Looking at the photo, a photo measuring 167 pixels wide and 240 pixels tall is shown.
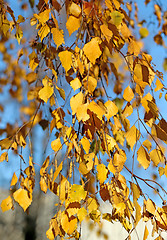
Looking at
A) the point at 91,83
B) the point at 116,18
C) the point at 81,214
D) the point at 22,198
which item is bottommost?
the point at 81,214

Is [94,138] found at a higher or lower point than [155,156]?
higher

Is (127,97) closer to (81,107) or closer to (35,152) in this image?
(81,107)

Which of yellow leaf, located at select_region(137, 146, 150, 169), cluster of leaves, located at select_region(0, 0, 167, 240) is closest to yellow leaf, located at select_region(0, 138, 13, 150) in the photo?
cluster of leaves, located at select_region(0, 0, 167, 240)

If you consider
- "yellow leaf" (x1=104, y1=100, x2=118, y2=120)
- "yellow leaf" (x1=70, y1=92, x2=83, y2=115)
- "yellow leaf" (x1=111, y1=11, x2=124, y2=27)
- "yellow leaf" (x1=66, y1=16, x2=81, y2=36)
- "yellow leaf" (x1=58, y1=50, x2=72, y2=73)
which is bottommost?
"yellow leaf" (x1=104, y1=100, x2=118, y2=120)

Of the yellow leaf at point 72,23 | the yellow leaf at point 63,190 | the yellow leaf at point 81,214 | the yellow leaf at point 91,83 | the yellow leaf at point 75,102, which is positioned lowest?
the yellow leaf at point 81,214

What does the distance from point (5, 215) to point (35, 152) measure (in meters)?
0.29

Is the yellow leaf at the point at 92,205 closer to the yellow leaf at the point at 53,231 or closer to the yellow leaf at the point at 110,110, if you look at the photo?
the yellow leaf at the point at 53,231

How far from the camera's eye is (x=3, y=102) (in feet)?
3.59

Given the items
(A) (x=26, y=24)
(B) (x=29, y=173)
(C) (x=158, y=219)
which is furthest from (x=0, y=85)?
(C) (x=158, y=219)

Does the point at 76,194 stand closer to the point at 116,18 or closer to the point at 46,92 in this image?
the point at 46,92

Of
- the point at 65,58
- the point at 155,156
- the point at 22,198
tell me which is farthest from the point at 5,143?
the point at 155,156

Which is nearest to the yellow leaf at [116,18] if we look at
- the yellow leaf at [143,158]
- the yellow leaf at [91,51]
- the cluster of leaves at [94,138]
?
the cluster of leaves at [94,138]

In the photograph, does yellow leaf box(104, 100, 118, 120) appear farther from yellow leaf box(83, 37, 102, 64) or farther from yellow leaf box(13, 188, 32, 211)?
yellow leaf box(13, 188, 32, 211)

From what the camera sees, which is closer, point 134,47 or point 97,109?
point 97,109
